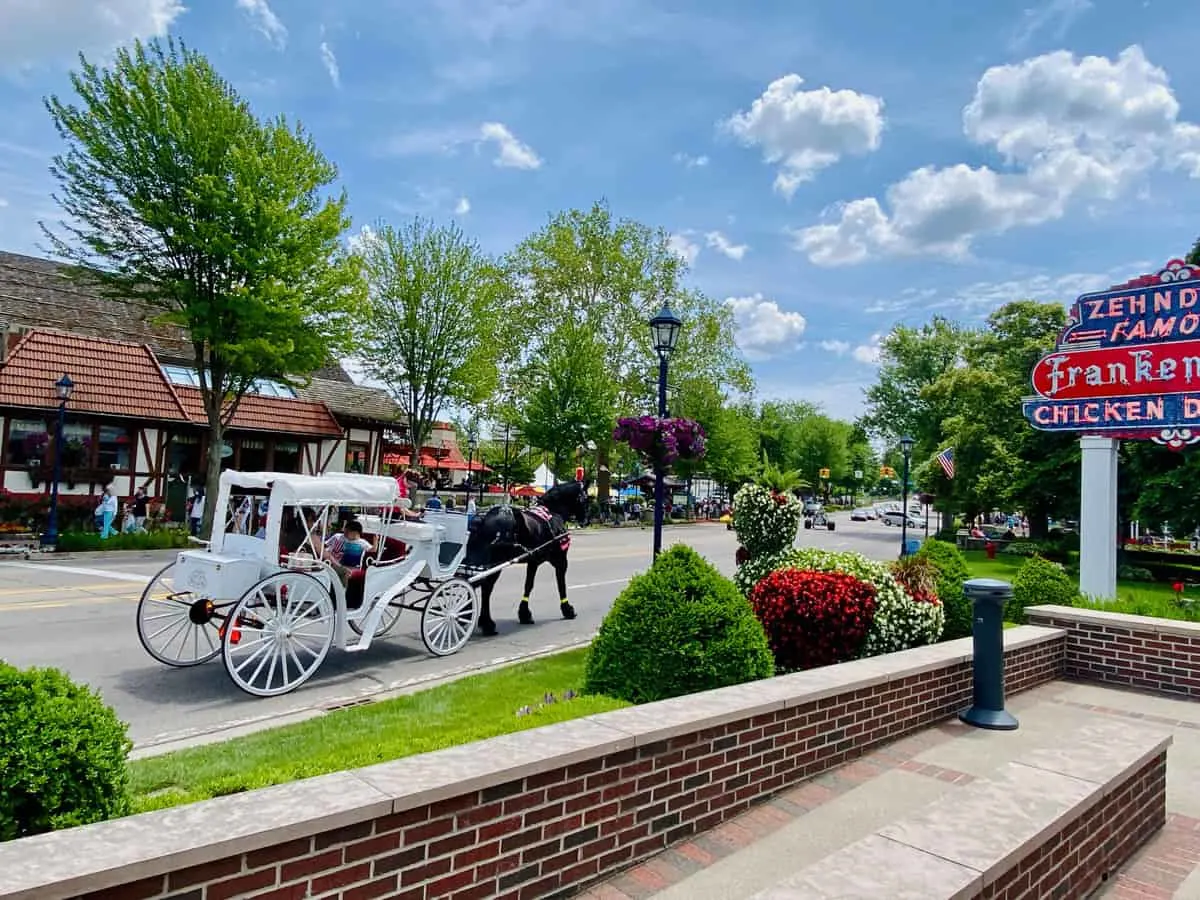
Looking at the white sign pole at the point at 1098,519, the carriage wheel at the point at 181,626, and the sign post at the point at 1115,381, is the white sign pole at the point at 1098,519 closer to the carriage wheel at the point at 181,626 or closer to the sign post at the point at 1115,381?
the sign post at the point at 1115,381

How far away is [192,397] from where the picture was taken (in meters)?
27.8

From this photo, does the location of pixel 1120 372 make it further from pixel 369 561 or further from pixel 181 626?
pixel 181 626

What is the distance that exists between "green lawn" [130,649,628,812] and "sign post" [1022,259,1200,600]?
29.2 feet

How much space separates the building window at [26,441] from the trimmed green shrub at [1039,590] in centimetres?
2576

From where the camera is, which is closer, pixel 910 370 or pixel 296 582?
pixel 296 582

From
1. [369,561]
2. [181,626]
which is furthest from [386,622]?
[181,626]

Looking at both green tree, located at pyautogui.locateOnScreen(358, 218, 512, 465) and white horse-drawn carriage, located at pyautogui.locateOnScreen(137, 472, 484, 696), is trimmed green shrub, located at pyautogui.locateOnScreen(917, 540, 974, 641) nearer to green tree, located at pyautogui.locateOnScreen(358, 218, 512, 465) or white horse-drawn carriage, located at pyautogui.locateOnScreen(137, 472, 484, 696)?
white horse-drawn carriage, located at pyautogui.locateOnScreen(137, 472, 484, 696)

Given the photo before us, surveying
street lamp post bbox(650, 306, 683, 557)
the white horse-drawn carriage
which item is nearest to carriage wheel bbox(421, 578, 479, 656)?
the white horse-drawn carriage

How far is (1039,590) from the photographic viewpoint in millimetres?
9172

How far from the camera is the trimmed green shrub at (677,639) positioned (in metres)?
5.28

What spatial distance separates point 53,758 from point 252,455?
2981 cm

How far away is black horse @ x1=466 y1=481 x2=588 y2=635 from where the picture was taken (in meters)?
11.0

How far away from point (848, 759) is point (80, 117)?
991 inches

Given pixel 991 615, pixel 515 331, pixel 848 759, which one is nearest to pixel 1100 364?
pixel 991 615
